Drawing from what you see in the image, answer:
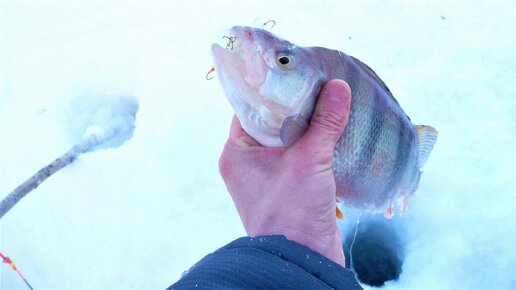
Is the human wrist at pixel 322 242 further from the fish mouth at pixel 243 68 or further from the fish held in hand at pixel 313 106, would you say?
the fish mouth at pixel 243 68

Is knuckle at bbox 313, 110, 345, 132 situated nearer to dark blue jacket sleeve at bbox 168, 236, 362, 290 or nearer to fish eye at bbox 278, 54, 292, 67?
fish eye at bbox 278, 54, 292, 67

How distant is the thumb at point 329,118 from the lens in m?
1.25

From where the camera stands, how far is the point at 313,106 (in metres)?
1.31

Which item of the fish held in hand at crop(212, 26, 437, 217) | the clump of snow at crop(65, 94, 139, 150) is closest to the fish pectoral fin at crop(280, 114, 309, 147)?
the fish held in hand at crop(212, 26, 437, 217)

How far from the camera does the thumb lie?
1.25 meters

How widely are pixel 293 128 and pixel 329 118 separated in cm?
11

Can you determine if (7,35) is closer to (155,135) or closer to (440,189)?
(155,135)

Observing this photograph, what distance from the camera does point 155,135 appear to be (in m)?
2.47

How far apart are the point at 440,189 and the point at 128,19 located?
2398 millimetres

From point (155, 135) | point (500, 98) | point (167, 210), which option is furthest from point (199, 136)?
point (500, 98)

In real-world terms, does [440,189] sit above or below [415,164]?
below

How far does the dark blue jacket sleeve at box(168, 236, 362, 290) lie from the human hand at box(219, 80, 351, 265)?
0.78ft

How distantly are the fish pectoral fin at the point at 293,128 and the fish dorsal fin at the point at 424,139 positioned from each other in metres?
0.52

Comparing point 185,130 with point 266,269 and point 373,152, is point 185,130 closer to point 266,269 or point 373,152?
point 373,152
